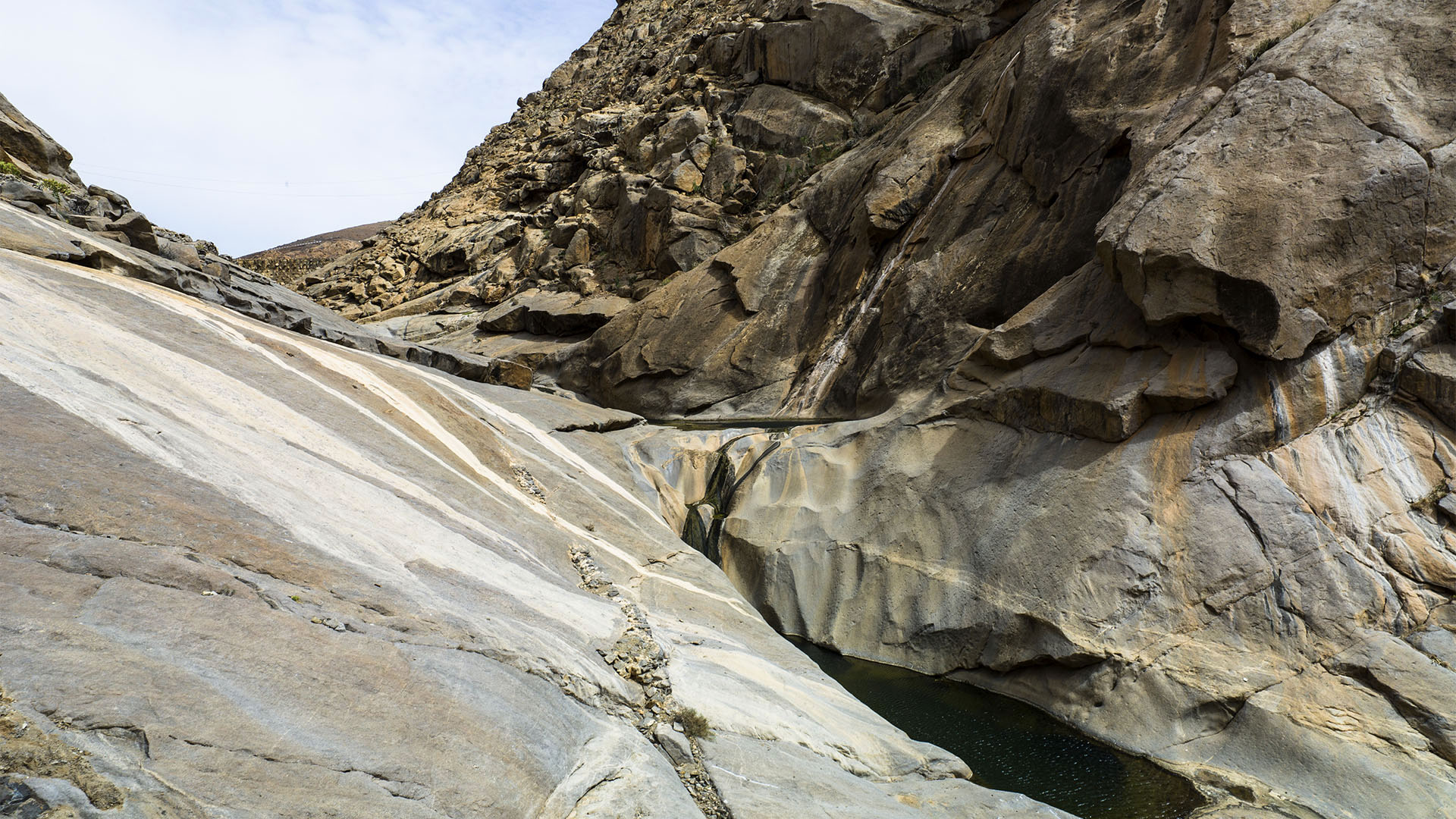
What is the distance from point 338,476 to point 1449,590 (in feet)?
36.5

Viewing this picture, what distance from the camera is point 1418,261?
990 cm

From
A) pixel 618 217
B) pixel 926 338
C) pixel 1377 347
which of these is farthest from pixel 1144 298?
pixel 618 217

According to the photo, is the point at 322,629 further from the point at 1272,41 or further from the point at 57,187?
the point at 57,187

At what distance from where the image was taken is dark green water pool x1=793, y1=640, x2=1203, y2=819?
788 cm

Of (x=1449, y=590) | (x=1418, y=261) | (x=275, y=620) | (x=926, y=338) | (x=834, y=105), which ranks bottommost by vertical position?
(x=275, y=620)

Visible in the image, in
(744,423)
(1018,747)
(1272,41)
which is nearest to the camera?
(1018,747)

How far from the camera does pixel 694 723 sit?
6180mm

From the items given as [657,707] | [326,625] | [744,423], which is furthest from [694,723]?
[744,423]

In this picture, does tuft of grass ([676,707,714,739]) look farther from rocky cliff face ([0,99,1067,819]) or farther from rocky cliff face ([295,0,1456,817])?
rocky cliff face ([295,0,1456,817])

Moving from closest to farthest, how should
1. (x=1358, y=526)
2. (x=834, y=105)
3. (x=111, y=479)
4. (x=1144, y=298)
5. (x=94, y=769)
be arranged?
(x=94, y=769), (x=111, y=479), (x=1358, y=526), (x=1144, y=298), (x=834, y=105)

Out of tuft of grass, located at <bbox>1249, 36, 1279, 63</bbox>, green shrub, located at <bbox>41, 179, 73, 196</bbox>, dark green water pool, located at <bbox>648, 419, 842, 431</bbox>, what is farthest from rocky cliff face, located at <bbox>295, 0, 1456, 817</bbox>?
green shrub, located at <bbox>41, 179, 73, 196</bbox>

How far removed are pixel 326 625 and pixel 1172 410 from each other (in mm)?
10194

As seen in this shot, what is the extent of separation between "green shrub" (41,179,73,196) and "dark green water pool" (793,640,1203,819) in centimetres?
1997

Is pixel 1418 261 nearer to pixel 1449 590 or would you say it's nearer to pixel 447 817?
pixel 1449 590
